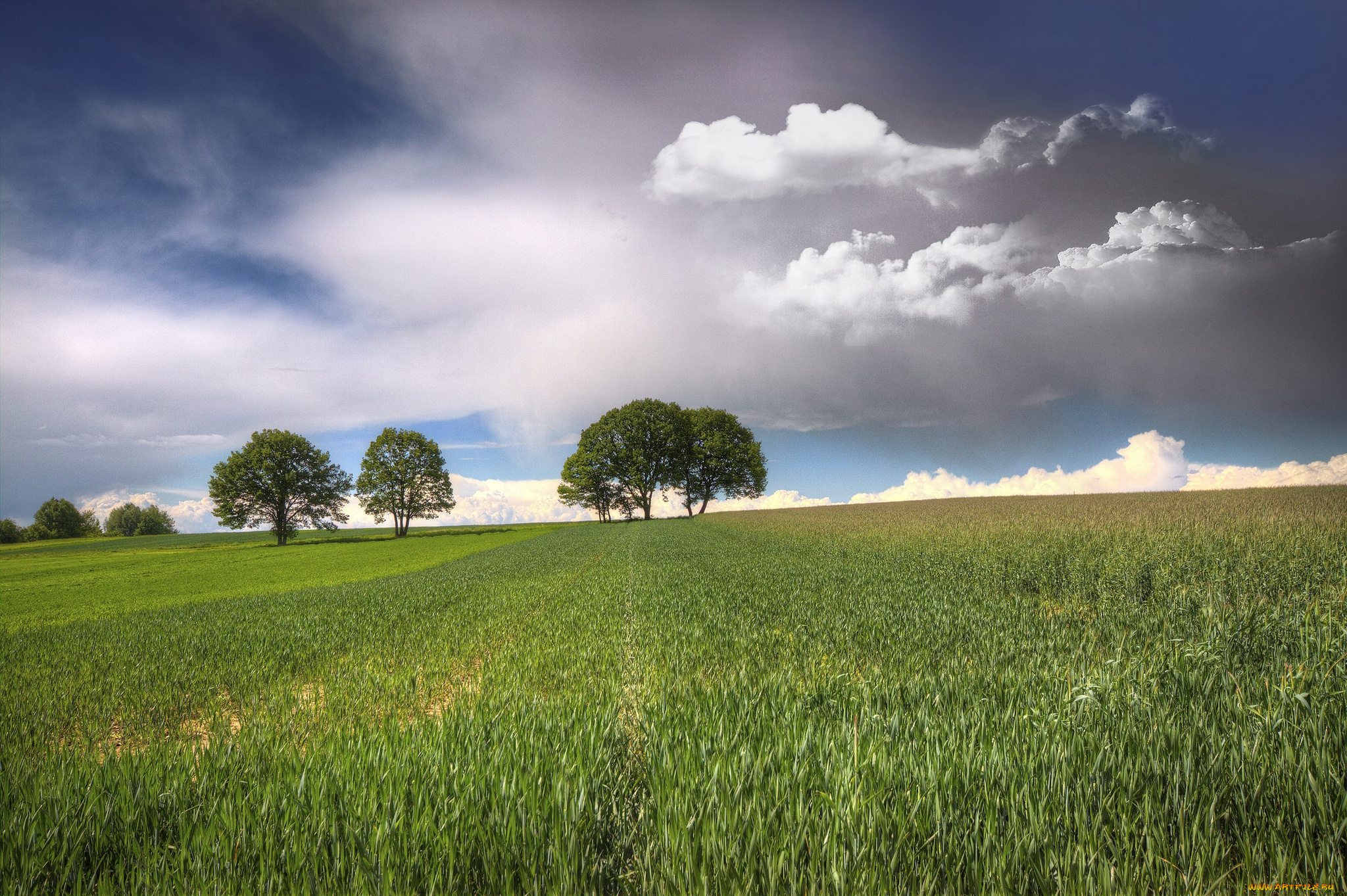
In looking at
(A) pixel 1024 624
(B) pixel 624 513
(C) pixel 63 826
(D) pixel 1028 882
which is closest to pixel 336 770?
(C) pixel 63 826

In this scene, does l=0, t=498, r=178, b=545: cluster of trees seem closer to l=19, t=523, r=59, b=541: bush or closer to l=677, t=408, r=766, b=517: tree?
Result: l=19, t=523, r=59, b=541: bush

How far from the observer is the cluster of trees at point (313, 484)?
208 feet

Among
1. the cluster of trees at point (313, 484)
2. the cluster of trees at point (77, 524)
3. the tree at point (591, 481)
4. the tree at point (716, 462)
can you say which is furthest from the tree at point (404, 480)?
the cluster of trees at point (77, 524)

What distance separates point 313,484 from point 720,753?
82.0m

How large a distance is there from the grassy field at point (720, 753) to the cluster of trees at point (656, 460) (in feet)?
213

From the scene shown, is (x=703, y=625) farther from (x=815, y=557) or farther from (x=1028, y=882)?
(x=815, y=557)

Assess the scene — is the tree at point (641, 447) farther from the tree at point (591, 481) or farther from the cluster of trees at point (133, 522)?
the cluster of trees at point (133, 522)

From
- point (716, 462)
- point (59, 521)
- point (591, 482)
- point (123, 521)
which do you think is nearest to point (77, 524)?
point (59, 521)

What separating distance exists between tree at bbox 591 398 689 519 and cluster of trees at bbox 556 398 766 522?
10 centimetres

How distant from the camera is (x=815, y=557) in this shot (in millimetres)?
18312

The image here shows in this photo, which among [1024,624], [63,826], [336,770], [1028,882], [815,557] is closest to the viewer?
[1028,882]

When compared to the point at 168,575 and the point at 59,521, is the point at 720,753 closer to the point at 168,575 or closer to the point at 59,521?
the point at 168,575

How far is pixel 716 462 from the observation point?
77.5 metres

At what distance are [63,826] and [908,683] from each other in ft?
20.8
